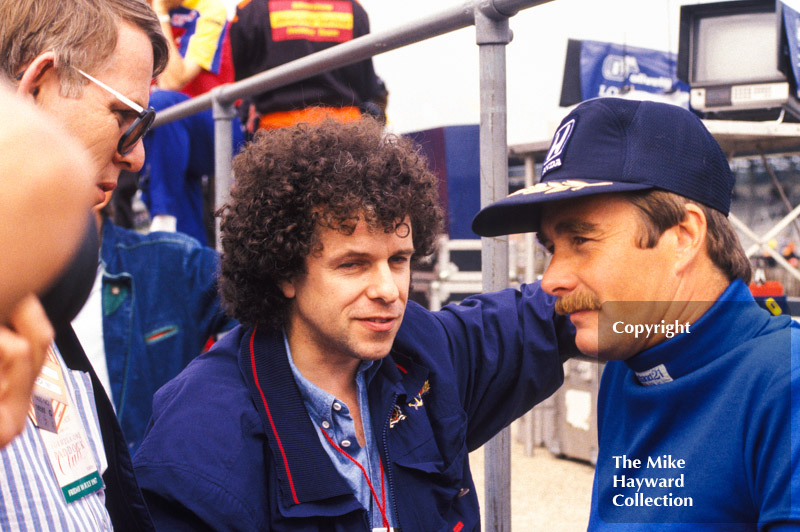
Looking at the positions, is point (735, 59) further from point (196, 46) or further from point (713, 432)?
point (713, 432)

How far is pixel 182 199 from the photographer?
3.67 metres

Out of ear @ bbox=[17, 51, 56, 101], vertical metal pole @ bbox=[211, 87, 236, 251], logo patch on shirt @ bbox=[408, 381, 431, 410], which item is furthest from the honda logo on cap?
vertical metal pole @ bbox=[211, 87, 236, 251]

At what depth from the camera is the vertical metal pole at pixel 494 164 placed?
1533 millimetres

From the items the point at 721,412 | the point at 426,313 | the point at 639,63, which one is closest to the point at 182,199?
the point at 426,313

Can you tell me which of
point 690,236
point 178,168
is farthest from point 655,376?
point 178,168

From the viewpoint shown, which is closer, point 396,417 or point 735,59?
point 396,417

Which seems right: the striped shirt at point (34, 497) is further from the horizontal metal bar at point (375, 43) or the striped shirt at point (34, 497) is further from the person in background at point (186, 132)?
the person in background at point (186, 132)

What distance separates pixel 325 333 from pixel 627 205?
27.9 inches

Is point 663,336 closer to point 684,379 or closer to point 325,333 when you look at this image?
point 684,379

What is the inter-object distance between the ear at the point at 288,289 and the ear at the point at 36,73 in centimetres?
66

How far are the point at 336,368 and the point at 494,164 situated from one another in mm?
582

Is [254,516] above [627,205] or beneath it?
beneath

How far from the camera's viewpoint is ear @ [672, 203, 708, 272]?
1251mm

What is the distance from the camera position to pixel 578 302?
4.41 ft
